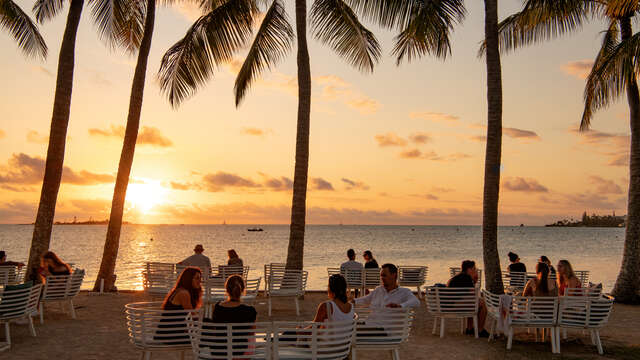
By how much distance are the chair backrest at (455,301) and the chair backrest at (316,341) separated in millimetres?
4006

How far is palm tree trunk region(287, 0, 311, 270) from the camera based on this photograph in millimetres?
14500

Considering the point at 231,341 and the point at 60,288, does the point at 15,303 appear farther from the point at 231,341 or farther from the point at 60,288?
the point at 231,341

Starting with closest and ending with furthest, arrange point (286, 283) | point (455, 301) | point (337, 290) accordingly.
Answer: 1. point (337, 290)
2. point (455, 301)
3. point (286, 283)

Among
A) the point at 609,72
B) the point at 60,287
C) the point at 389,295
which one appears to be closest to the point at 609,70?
the point at 609,72

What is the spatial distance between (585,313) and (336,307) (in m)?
4.41

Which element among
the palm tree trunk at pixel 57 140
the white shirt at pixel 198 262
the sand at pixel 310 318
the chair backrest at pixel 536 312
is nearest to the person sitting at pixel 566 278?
the sand at pixel 310 318

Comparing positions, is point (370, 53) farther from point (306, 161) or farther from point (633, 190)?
point (633, 190)

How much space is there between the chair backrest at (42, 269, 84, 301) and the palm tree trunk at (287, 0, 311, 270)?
5.18 metres

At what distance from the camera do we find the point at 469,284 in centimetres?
970

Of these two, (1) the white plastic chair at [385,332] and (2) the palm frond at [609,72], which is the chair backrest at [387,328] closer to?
(1) the white plastic chair at [385,332]

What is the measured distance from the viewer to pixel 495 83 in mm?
12914

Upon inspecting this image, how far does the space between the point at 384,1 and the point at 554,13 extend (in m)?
3.86

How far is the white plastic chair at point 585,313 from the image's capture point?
8383 mm

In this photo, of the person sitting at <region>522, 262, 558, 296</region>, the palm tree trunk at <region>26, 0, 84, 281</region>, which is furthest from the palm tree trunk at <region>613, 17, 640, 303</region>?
the palm tree trunk at <region>26, 0, 84, 281</region>
